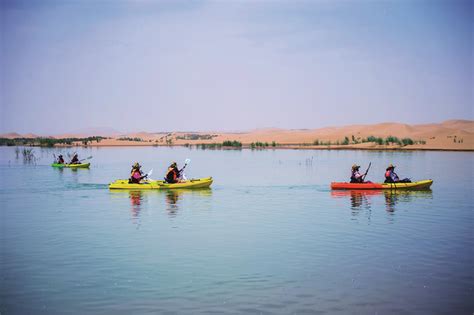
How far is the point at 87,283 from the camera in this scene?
1041 cm

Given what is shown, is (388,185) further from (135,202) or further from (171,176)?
(135,202)

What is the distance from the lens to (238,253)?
12812 mm

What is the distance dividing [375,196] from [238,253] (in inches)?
503

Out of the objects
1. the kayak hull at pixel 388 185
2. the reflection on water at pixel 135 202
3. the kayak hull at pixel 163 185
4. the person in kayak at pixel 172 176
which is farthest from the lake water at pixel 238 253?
the person in kayak at pixel 172 176

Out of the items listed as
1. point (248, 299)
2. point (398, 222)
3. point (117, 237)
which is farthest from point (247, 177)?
point (248, 299)

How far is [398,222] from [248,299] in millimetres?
9241

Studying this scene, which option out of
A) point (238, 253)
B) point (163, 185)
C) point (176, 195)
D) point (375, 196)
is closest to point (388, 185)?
point (375, 196)

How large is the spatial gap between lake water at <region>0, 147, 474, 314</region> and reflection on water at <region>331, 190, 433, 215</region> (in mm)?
89

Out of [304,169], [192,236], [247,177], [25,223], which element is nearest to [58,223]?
[25,223]

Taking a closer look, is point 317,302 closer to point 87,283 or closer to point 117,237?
point 87,283

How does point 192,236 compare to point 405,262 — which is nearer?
point 405,262

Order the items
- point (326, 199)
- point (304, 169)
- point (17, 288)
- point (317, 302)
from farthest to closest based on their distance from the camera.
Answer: point (304, 169), point (326, 199), point (17, 288), point (317, 302)

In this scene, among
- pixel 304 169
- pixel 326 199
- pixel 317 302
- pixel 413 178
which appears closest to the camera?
pixel 317 302

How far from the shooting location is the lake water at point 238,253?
9.39 m
